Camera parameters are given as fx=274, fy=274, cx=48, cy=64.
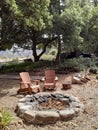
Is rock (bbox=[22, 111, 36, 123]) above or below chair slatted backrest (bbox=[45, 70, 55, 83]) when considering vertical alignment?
above

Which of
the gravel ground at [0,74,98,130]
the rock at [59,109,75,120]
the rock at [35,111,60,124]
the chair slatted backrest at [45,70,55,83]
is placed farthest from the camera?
the chair slatted backrest at [45,70,55,83]

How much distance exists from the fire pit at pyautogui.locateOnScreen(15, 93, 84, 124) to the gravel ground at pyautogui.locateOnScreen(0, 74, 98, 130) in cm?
15

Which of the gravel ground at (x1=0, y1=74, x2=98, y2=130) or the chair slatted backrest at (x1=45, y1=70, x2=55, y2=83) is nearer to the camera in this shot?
the gravel ground at (x1=0, y1=74, x2=98, y2=130)

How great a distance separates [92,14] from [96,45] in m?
2.81

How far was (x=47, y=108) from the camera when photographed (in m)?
7.46

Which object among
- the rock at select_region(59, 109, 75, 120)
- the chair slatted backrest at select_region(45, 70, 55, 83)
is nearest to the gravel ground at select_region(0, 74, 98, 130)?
the rock at select_region(59, 109, 75, 120)

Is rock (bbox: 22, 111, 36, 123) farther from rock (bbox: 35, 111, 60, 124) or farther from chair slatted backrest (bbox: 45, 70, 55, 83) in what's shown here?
→ chair slatted backrest (bbox: 45, 70, 55, 83)

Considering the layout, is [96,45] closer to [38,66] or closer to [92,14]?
[92,14]

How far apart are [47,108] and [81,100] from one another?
5.84 feet

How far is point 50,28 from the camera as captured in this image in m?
15.8

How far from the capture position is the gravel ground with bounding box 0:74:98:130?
6.54 meters

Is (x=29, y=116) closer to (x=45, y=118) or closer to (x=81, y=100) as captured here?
(x=45, y=118)

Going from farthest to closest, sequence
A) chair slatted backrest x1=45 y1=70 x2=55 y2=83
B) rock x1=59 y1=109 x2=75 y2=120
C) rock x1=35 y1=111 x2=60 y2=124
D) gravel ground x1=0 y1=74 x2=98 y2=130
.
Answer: chair slatted backrest x1=45 y1=70 x2=55 y2=83 < rock x1=59 y1=109 x2=75 y2=120 < rock x1=35 y1=111 x2=60 y2=124 < gravel ground x1=0 y1=74 x2=98 y2=130

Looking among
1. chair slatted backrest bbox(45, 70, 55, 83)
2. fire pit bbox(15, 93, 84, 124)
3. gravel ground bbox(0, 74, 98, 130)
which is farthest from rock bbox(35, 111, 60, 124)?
chair slatted backrest bbox(45, 70, 55, 83)
